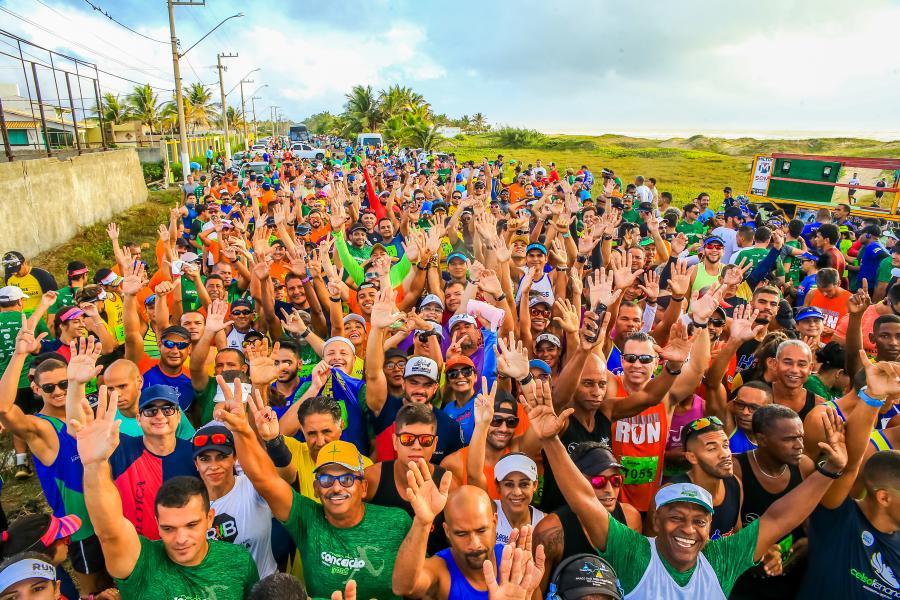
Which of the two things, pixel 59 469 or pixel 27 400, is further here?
pixel 27 400

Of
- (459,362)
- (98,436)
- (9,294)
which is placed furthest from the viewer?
(9,294)

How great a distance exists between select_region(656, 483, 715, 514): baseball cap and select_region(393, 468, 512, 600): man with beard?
0.89 meters

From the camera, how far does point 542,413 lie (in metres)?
3.15

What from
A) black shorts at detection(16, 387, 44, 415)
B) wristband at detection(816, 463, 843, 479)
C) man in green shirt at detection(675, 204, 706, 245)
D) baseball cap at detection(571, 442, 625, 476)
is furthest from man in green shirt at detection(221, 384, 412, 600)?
man in green shirt at detection(675, 204, 706, 245)

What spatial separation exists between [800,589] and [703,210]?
1096 centimetres

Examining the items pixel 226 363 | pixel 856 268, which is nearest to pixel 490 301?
pixel 226 363

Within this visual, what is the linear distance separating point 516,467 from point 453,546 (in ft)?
1.82

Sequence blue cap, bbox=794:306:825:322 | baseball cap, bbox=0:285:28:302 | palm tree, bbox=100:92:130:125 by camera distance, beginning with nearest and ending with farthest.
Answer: blue cap, bbox=794:306:825:322, baseball cap, bbox=0:285:28:302, palm tree, bbox=100:92:130:125

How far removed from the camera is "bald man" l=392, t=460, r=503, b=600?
8.61ft

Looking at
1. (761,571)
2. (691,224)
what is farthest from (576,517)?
(691,224)

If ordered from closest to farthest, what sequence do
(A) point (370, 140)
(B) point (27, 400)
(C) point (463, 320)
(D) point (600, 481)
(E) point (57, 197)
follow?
1. (D) point (600, 481)
2. (C) point (463, 320)
3. (B) point (27, 400)
4. (E) point (57, 197)
5. (A) point (370, 140)

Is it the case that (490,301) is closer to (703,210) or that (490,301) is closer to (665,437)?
(665,437)

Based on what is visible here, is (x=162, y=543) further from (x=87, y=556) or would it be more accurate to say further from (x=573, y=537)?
(x=573, y=537)

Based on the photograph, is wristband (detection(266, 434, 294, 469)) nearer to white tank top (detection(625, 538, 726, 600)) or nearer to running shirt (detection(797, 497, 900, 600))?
white tank top (detection(625, 538, 726, 600))
